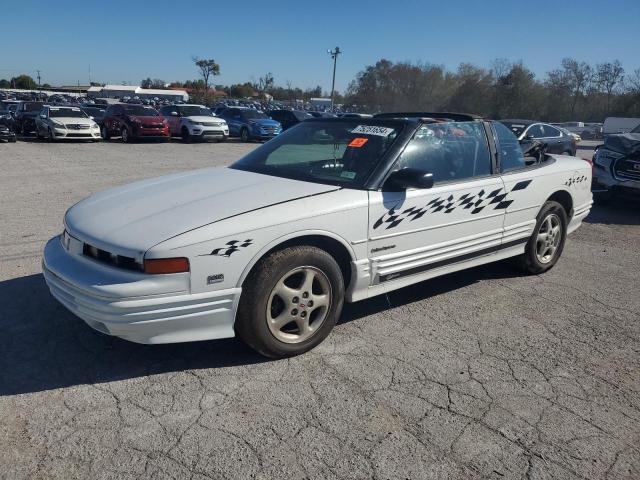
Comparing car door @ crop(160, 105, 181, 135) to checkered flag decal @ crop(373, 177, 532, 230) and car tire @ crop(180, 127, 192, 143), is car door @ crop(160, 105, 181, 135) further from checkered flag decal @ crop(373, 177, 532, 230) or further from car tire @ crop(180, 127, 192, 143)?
checkered flag decal @ crop(373, 177, 532, 230)

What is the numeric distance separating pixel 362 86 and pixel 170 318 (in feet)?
219

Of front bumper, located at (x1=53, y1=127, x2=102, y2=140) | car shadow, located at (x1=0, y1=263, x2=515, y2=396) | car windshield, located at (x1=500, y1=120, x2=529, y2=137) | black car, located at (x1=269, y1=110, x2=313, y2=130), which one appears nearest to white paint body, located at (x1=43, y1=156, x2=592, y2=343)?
car shadow, located at (x1=0, y1=263, x2=515, y2=396)

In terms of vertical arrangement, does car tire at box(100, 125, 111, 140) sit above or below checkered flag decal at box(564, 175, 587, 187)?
below

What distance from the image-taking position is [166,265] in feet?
9.48

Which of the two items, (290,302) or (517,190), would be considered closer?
(290,302)

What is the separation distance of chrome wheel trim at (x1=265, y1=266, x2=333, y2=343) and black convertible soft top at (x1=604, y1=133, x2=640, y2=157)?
7510 mm

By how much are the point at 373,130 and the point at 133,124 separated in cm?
1894

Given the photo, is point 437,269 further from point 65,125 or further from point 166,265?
point 65,125

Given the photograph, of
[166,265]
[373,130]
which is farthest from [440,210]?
[166,265]

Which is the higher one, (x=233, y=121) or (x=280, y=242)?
(x=280, y=242)

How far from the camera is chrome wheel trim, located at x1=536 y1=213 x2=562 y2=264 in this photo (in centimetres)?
520

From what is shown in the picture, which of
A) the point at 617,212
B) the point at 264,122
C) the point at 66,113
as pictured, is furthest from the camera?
the point at 264,122

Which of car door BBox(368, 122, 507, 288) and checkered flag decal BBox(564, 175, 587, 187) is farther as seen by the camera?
checkered flag decal BBox(564, 175, 587, 187)

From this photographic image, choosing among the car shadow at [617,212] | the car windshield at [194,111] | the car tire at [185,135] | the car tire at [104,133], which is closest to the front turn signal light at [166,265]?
the car shadow at [617,212]
